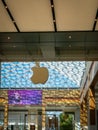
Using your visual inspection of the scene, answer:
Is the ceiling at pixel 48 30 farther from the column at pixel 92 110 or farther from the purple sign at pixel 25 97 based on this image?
the purple sign at pixel 25 97

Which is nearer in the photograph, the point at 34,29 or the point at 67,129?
the point at 34,29

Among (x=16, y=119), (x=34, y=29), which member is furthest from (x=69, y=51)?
(x=16, y=119)

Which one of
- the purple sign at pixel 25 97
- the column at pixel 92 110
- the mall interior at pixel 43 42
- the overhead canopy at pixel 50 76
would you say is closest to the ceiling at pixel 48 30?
the mall interior at pixel 43 42

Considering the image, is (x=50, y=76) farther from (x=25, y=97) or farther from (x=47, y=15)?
(x=47, y=15)

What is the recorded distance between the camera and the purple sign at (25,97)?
32469 mm

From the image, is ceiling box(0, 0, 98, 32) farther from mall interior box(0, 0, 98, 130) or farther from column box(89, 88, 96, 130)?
column box(89, 88, 96, 130)

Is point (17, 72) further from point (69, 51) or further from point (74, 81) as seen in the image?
point (69, 51)

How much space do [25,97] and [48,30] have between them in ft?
69.0

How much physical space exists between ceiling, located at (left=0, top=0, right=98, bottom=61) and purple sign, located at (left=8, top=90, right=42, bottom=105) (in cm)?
1426

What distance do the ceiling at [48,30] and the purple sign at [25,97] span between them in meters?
14.3

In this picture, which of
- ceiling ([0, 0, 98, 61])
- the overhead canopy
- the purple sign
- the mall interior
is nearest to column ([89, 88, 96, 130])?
the mall interior

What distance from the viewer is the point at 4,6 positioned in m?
11.4

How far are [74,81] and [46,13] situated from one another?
28.1 meters

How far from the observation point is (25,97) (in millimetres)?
34156
